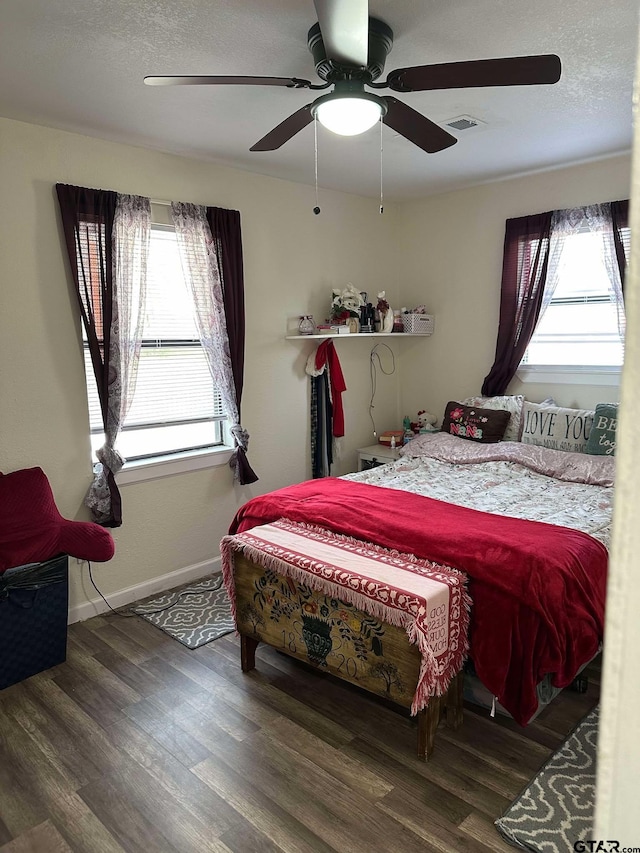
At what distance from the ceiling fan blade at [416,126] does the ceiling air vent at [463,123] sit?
0.67 m

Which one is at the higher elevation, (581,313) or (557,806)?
(581,313)

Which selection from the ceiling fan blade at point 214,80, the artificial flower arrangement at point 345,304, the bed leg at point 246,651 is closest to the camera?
the ceiling fan blade at point 214,80

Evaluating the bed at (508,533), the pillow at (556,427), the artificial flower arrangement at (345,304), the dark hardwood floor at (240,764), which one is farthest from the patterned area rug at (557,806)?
the artificial flower arrangement at (345,304)

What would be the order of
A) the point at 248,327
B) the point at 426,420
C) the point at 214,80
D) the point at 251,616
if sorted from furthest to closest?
the point at 426,420 < the point at 248,327 < the point at 251,616 < the point at 214,80

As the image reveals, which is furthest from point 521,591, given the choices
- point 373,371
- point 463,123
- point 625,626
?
point 373,371

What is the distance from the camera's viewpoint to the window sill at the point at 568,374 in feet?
13.0

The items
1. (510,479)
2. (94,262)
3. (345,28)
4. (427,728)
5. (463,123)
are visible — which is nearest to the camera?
(345,28)

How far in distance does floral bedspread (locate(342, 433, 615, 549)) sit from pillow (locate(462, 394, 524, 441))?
0.52 feet

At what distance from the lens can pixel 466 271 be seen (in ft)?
15.4

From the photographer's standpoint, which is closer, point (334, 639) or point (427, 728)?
point (427, 728)

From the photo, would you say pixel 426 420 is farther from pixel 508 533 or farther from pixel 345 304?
pixel 508 533

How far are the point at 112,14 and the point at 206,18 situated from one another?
12.4 inches

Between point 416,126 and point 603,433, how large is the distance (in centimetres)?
220

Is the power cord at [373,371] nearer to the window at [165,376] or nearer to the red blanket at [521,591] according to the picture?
the window at [165,376]
